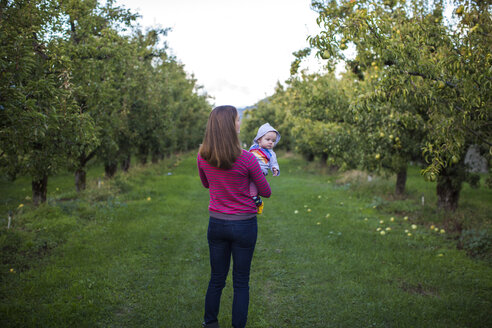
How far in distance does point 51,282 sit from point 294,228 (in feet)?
20.3

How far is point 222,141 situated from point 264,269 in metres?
3.83

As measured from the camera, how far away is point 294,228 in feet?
32.4

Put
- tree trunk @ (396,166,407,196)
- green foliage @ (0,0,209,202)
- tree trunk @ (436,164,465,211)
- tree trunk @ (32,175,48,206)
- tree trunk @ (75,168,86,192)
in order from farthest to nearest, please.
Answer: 1. tree trunk @ (75,168,86,192)
2. tree trunk @ (396,166,407,196)
3. tree trunk @ (32,175,48,206)
4. tree trunk @ (436,164,465,211)
5. green foliage @ (0,0,209,202)

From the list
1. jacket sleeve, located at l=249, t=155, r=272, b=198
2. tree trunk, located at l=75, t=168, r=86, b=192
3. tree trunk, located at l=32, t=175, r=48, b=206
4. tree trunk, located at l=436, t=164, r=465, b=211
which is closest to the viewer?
jacket sleeve, located at l=249, t=155, r=272, b=198

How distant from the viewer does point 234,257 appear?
3.78 m

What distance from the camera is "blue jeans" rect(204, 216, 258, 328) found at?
3680 mm

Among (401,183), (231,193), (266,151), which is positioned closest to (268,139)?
(266,151)

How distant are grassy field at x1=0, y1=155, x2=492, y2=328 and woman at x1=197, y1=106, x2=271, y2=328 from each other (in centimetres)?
116

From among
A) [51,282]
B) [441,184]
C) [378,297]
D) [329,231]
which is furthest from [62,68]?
[441,184]

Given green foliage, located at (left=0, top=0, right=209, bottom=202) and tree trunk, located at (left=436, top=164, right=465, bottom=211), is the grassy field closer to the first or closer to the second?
tree trunk, located at (left=436, top=164, right=465, bottom=211)

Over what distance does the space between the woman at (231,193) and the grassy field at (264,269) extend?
1.16m

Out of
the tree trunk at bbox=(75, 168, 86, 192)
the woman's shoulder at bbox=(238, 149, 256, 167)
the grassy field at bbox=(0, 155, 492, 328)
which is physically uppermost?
the woman's shoulder at bbox=(238, 149, 256, 167)

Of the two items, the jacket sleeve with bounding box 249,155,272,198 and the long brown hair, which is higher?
the long brown hair

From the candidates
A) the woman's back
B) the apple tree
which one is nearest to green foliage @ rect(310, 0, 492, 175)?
the apple tree
